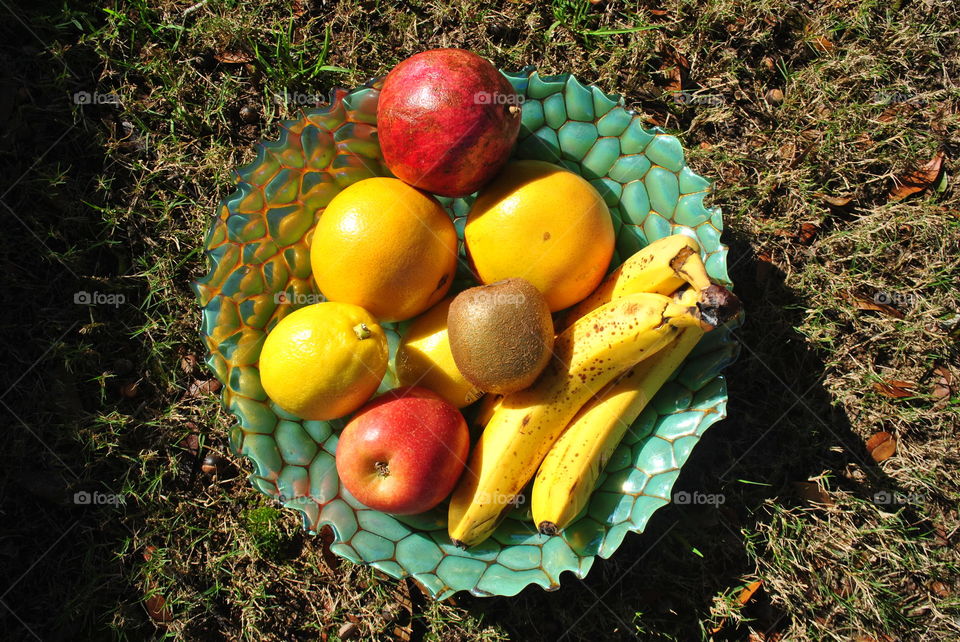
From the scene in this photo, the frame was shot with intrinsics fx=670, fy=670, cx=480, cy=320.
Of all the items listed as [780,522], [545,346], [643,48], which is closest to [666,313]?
[545,346]

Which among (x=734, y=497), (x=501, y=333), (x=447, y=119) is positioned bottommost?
(x=734, y=497)

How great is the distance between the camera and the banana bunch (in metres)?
2.32

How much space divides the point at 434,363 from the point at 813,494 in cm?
195

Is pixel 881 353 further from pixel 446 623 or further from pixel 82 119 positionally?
pixel 82 119

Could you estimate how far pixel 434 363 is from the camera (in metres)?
2.56

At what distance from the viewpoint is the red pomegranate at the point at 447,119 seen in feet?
7.62

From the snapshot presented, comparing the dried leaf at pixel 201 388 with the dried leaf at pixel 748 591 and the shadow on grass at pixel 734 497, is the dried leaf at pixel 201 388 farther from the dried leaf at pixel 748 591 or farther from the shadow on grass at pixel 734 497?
the dried leaf at pixel 748 591

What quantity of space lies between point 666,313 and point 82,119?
3.06 metres

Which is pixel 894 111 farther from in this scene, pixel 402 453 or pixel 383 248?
pixel 402 453

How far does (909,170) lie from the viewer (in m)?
3.36

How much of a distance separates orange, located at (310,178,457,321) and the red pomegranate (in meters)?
0.15

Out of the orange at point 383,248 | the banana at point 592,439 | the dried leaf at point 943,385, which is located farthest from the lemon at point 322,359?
the dried leaf at point 943,385

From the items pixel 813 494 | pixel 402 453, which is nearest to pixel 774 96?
pixel 813 494

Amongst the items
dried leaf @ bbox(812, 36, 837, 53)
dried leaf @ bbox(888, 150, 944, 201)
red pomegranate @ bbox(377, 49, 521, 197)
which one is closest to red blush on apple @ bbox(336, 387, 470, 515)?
red pomegranate @ bbox(377, 49, 521, 197)
